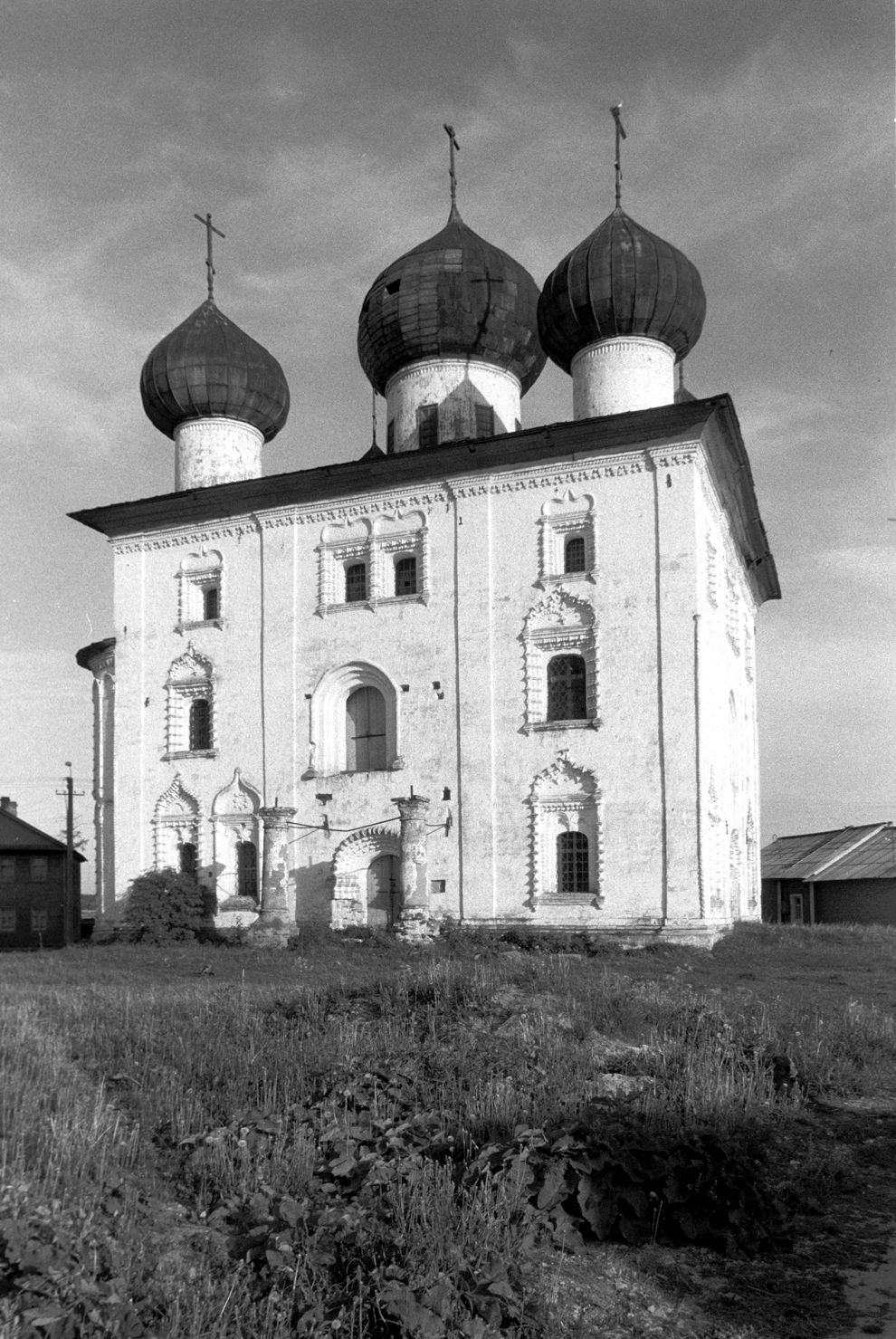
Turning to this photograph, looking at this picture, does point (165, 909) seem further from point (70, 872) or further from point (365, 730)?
point (70, 872)

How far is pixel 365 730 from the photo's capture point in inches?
877

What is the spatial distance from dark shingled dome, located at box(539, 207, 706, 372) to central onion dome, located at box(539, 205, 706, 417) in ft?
0.05

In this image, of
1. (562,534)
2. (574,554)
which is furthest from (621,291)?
(574,554)

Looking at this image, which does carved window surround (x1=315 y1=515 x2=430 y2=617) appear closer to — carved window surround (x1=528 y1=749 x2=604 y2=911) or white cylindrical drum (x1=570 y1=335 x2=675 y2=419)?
white cylindrical drum (x1=570 y1=335 x2=675 y2=419)

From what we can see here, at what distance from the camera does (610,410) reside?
2161 centimetres

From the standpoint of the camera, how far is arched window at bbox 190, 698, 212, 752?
23.4 m

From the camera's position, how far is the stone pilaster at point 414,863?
64.2 feet

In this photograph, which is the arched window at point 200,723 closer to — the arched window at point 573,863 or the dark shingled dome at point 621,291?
the arched window at point 573,863

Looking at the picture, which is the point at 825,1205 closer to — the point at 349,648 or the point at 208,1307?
the point at 208,1307

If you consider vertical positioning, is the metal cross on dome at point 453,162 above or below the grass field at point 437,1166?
above

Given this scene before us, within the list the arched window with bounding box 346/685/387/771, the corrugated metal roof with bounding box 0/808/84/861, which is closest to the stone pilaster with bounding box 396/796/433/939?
the arched window with bounding box 346/685/387/771

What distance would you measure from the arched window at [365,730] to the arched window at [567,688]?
3.25 metres

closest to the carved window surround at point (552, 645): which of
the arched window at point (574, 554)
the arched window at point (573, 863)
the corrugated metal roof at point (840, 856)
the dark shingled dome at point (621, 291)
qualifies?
the arched window at point (574, 554)

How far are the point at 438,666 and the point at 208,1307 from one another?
56.0ft
